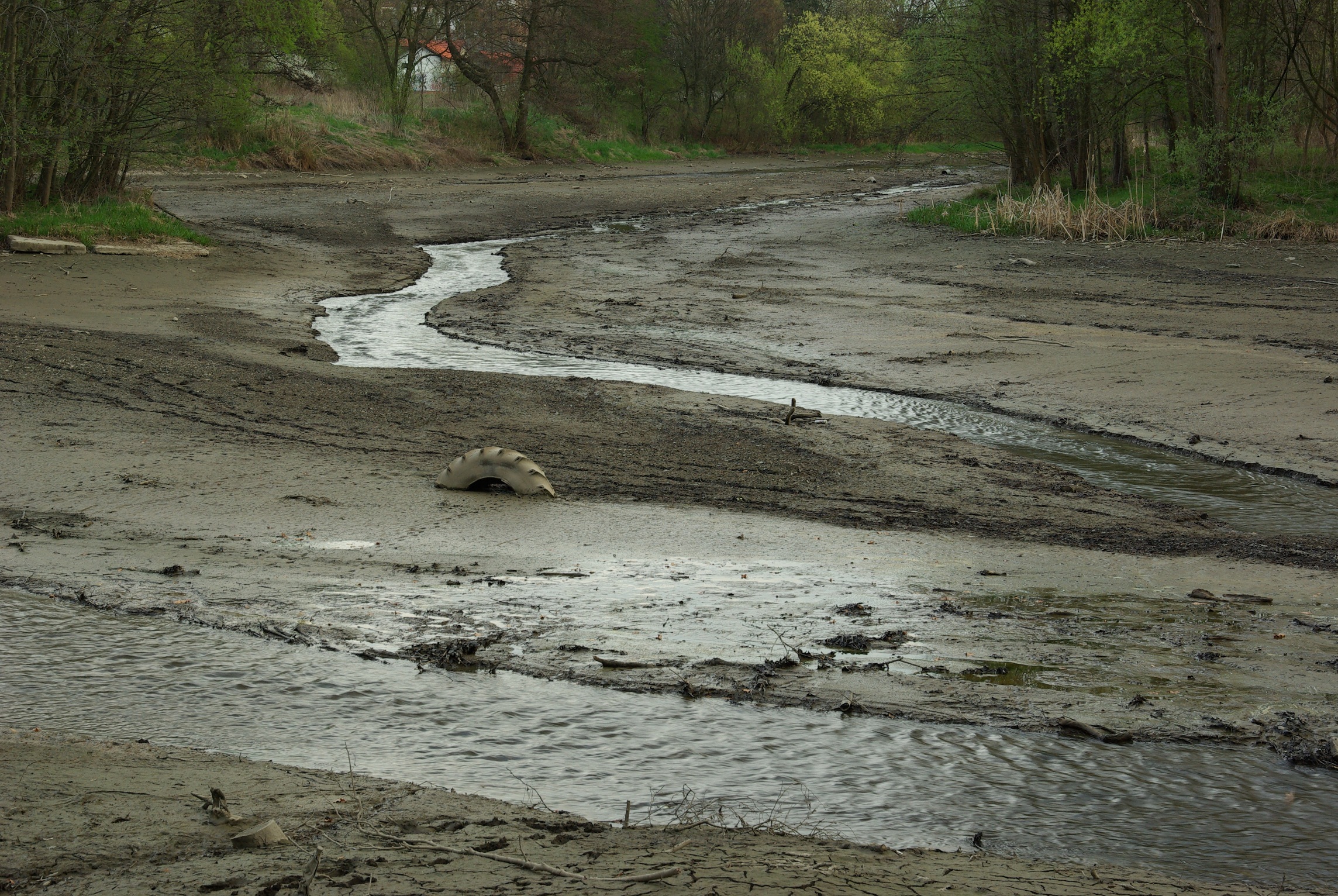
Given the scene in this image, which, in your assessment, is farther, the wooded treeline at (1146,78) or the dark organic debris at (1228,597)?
the wooded treeline at (1146,78)

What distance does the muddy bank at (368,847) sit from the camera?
2910mm

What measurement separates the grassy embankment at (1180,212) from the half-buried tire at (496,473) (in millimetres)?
17395

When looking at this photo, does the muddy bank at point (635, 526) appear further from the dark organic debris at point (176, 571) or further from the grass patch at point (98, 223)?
the grass patch at point (98, 223)

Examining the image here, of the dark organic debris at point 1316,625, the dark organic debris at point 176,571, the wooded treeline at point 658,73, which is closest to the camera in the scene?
the dark organic debris at point 1316,625

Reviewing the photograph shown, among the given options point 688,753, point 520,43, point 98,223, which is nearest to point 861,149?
point 520,43

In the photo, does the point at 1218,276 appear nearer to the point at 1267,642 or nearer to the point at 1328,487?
the point at 1328,487

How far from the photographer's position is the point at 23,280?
46.3 ft

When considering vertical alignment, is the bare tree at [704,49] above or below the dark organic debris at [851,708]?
above

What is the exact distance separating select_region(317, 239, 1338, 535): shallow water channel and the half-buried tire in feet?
13.3

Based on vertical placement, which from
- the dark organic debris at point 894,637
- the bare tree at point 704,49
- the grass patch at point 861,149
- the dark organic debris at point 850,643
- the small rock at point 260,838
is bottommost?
the dark organic debris at point 850,643

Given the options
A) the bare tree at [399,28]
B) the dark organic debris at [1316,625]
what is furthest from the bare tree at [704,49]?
the dark organic debris at [1316,625]

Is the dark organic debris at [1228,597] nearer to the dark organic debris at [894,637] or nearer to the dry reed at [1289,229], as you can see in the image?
the dark organic debris at [894,637]

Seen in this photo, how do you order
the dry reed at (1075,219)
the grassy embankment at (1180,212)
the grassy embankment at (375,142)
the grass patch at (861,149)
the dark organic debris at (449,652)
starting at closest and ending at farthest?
the dark organic debris at (449,652), the grassy embankment at (1180,212), the dry reed at (1075,219), the grassy embankment at (375,142), the grass patch at (861,149)

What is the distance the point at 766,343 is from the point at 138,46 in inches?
427
